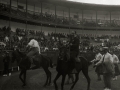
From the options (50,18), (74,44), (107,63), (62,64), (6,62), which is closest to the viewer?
(62,64)

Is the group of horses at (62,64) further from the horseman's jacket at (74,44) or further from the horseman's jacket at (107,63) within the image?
the horseman's jacket at (107,63)

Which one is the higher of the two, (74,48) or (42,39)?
(42,39)

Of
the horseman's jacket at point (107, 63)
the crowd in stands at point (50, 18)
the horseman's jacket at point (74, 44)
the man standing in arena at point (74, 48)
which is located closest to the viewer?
the horseman's jacket at point (107, 63)

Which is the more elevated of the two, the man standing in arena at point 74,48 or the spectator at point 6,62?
the man standing in arena at point 74,48

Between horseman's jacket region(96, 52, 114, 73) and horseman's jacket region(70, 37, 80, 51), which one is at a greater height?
horseman's jacket region(70, 37, 80, 51)

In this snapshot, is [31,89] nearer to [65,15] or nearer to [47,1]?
[47,1]

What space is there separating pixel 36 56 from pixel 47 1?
20.0 m

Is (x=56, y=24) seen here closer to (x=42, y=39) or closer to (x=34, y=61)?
(x=42, y=39)

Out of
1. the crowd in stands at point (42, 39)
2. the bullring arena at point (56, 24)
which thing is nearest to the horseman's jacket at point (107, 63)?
the crowd in stands at point (42, 39)

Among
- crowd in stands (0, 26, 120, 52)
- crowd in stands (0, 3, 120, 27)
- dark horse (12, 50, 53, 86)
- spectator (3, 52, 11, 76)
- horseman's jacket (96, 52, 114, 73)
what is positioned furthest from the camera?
crowd in stands (0, 3, 120, 27)

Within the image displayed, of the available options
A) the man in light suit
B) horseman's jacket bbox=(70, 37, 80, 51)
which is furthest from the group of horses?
the man in light suit

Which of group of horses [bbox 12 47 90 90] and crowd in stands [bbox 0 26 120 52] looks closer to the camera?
group of horses [bbox 12 47 90 90]

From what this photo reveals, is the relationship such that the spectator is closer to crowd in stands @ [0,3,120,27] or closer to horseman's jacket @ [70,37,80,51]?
horseman's jacket @ [70,37,80,51]

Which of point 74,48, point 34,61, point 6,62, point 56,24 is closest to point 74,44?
point 74,48
